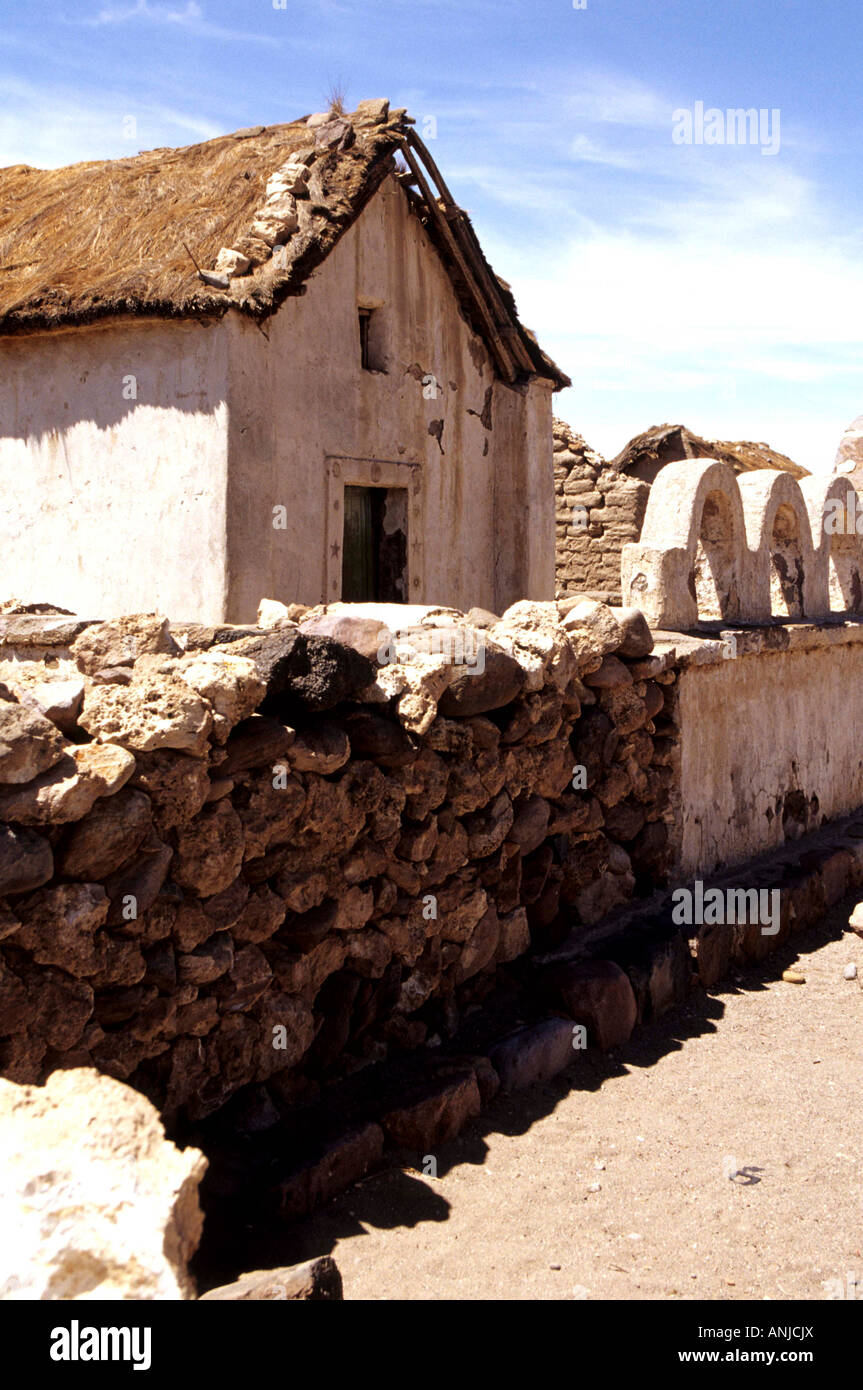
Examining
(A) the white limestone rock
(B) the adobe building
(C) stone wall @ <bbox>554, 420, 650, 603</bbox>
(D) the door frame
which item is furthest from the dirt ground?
(C) stone wall @ <bbox>554, 420, 650, 603</bbox>

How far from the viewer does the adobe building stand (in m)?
8.03

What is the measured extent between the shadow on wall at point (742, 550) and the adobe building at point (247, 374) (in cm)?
278

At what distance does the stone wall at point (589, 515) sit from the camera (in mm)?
12562

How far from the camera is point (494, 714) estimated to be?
4.80 meters

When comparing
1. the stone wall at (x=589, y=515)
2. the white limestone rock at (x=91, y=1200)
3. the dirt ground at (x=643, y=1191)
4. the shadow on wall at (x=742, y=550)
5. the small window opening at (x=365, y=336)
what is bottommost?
the dirt ground at (x=643, y=1191)

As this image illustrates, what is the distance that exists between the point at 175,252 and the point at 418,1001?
5.95 metres

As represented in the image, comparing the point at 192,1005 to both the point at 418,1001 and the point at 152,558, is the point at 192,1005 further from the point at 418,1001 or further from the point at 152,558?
the point at 152,558

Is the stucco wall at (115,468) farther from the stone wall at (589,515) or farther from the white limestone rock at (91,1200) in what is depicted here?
the white limestone rock at (91,1200)

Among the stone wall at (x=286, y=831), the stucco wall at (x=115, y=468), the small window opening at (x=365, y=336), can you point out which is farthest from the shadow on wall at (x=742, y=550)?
the small window opening at (x=365, y=336)

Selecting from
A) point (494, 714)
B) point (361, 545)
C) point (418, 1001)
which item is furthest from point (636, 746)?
point (361, 545)

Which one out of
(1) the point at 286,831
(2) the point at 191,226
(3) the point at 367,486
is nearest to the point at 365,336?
(3) the point at 367,486

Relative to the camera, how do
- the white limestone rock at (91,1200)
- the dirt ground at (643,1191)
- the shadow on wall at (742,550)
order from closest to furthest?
the white limestone rock at (91,1200) → the dirt ground at (643,1191) → the shadow on wall at (742,550)

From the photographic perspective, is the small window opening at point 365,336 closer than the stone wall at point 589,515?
Yes

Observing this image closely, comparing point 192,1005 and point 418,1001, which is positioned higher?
Result: point 192,1005
